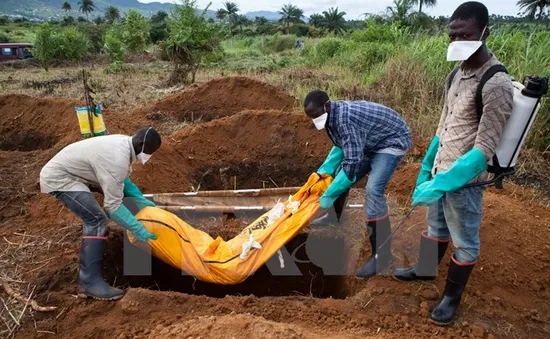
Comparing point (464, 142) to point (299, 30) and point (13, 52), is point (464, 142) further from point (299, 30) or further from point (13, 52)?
point (299, 30)

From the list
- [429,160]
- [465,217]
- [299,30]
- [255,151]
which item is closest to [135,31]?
[255,151]

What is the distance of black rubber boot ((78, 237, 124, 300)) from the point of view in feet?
10.4

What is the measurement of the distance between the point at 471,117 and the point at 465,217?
0.64m

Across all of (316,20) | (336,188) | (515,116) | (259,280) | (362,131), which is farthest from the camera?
(316,20)

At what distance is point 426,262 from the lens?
3.28m

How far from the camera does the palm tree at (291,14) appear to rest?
49256 mm

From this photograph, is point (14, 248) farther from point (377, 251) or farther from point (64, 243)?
point (377, 251)

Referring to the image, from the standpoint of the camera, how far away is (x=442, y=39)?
8.43 metres

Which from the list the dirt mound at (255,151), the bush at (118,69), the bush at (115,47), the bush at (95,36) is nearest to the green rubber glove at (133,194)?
the dirt mound at (255,151)

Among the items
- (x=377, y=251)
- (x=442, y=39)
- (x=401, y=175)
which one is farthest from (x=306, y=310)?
(x=442, y=39)

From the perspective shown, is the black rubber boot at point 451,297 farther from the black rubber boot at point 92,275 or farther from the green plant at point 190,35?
the green plant at point 190,35

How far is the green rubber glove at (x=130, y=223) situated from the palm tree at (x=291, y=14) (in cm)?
4872

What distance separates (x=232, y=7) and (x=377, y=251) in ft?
181

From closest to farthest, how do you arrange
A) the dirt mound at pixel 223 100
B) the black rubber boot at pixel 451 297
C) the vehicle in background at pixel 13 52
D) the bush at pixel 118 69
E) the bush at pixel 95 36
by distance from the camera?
the black rubber boot at pixel 451 297
the dirt mound at pixel 223 100
the bush at pixel 118 69
the vehicle in background at pixel 13 52
the bush at pixel 95 36
